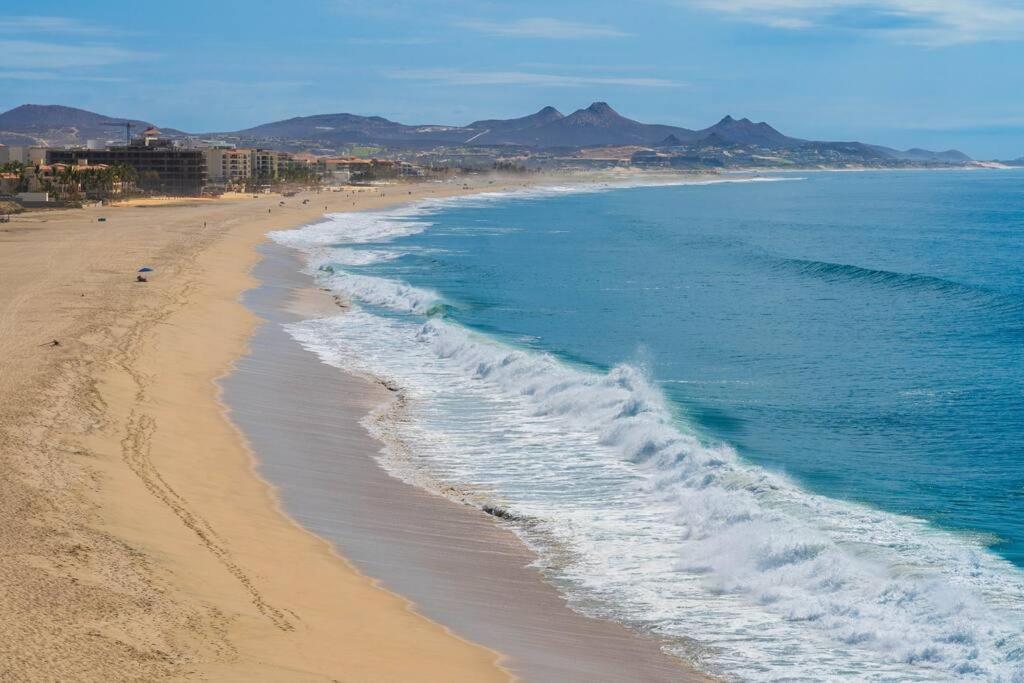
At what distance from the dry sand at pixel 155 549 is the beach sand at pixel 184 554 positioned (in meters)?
0.03

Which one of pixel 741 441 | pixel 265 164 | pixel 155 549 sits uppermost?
pixel 265 164

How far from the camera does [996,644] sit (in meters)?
12.3

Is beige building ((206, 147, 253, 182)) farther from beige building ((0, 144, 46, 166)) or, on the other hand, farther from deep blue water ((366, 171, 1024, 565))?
deep blue water ((366, 171, 1024, 565))

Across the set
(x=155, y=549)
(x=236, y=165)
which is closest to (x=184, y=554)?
(x=155, y=549)

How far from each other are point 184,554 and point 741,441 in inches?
444

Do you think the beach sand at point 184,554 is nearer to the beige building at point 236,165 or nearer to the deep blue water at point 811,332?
the deep blue water at point 811,332

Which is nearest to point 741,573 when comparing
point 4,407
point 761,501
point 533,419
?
point 761,501

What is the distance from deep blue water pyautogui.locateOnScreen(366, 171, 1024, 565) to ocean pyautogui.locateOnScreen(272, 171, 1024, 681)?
4.3 inches

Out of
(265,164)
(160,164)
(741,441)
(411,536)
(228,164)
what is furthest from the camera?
(265,164)

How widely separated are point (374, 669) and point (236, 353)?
63.5 feet

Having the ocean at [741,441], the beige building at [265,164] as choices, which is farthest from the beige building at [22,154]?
the ocean at [741,441]

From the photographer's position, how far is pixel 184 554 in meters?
13.5

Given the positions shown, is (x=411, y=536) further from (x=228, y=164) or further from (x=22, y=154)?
(x=228, y=164)

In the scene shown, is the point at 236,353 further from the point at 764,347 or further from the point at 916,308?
the point at 916,308
